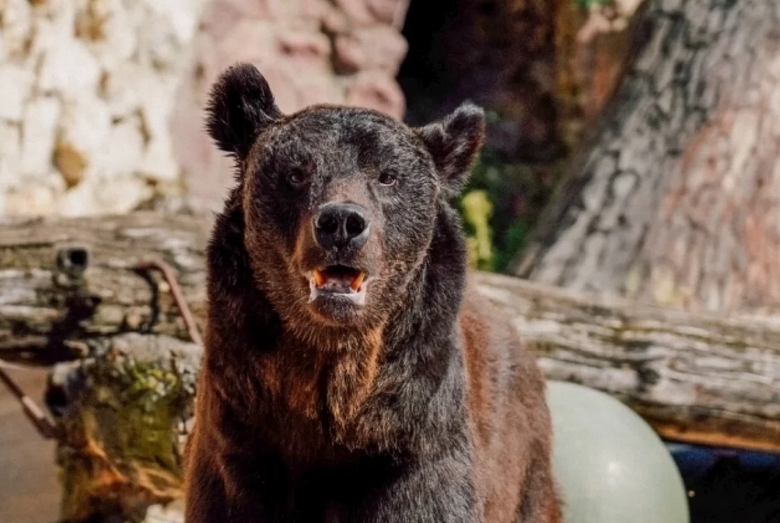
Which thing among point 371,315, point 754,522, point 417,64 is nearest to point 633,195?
point 754,522

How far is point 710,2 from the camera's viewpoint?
5.71 metres

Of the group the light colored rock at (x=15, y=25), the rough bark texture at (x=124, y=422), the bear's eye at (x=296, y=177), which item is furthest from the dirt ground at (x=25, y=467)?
the bear's eye at (x=296, y=177)

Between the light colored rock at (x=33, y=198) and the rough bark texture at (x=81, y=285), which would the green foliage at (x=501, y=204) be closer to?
the light colored rock at (x=33, y=198)

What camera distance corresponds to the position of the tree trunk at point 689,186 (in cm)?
500

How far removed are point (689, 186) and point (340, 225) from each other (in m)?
3.70

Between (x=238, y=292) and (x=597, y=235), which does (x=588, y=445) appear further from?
(x=597, y=235)

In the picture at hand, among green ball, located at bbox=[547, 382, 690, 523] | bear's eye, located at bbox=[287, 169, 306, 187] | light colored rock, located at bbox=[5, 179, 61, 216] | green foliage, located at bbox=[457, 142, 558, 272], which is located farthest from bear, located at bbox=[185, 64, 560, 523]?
green foliage, located at bbox=[457, 142, 558, 272]

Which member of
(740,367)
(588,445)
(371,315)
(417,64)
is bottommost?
(588,445)

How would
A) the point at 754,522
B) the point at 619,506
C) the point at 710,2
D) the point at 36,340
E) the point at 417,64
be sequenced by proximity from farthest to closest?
the point at 417,64 → the point at 710,2 → the point at 754,522 → the point at 36,340 → the point at 619,506

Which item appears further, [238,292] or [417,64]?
[417,64]

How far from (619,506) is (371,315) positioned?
62.1 inches

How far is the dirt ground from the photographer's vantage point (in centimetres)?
383

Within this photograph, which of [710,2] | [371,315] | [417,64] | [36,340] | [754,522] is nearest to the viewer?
[371,315]

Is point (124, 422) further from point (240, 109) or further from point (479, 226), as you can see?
point (479, 226)
